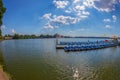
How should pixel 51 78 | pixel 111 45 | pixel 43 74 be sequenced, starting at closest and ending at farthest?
pixel 51 78
pixel 43 74
pixel 111 45

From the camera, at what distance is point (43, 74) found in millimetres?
30406

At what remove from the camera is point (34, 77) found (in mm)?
28344

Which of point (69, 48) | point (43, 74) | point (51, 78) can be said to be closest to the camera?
point (51, 78)

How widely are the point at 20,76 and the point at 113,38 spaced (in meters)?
94.9

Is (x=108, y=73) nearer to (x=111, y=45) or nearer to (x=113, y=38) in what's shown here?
(x=111, y=45)

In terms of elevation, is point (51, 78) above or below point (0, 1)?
below

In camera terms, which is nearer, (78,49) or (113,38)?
(78,49)

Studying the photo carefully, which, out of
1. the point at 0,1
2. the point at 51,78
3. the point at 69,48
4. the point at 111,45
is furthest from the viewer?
the point at 111,45

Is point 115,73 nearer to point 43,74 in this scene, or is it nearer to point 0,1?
point 43,74

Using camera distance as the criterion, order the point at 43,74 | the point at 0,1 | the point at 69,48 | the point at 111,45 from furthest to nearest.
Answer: the point at 111,45 < the point at 69,48 < the point at 0,1 < the point at 43,74

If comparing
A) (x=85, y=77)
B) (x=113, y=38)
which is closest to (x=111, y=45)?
(x=113, y=38)

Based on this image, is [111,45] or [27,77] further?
[111,45]

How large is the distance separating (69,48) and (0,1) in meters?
32.1

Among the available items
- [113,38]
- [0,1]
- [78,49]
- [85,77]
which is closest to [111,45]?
[113,38]
